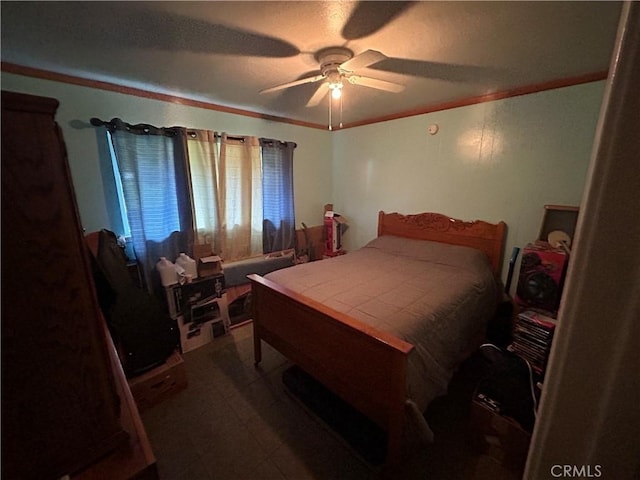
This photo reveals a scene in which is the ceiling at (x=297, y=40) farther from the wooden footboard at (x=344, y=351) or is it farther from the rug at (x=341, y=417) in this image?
the rug at (x=341, y=417)

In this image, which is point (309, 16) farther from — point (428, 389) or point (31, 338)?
point (428, 389)

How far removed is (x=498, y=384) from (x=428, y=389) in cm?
42

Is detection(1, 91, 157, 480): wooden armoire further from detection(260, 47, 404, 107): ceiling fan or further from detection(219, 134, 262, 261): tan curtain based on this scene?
detection(219, 134, 262, 261): tan curtain

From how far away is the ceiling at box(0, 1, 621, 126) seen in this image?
1.24m

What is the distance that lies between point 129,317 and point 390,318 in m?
1.80

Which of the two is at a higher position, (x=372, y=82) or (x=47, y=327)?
(x=372, y=82)

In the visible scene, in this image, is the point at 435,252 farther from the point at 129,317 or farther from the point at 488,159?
the point at 129,317

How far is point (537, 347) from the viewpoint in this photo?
1.73 meters

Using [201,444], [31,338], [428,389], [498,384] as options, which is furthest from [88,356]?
[498,384]

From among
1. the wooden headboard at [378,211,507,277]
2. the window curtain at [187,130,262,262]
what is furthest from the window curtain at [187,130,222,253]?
the wooden headboard at [378,211,507,277]

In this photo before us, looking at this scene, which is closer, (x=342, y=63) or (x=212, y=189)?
(x=342, y=63)

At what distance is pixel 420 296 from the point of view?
175 cm

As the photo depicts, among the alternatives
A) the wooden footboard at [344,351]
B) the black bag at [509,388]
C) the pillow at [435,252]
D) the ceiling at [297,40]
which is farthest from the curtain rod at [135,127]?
the black bag at [509,388]

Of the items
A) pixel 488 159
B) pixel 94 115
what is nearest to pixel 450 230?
pixel 488 159
